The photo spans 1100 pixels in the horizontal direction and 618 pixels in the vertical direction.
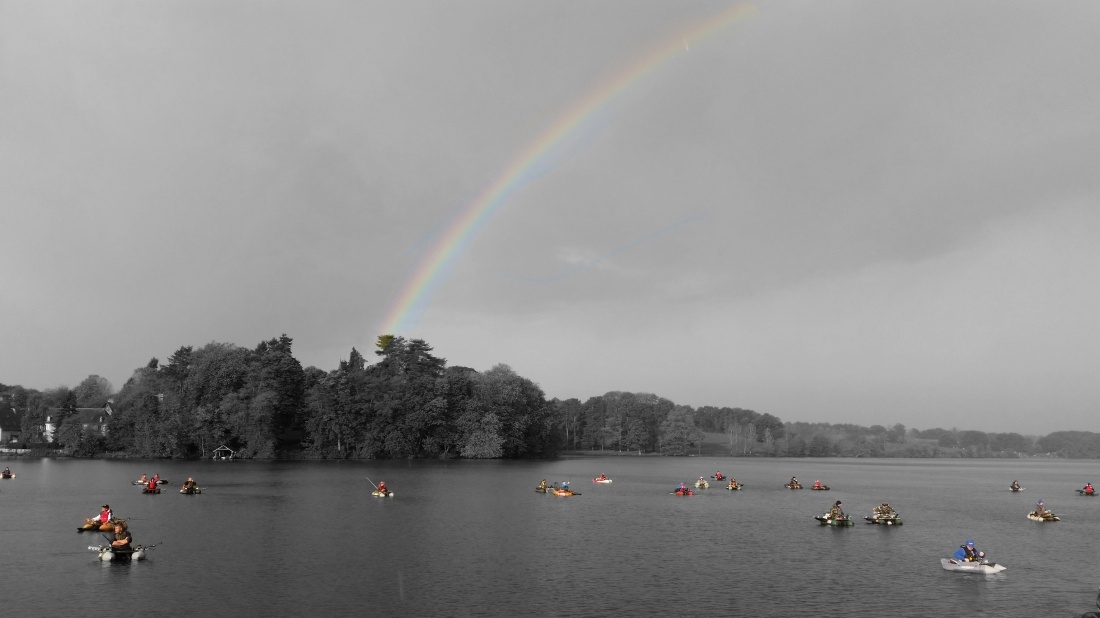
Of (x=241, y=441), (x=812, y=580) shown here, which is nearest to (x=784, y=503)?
(x=812, y=580)

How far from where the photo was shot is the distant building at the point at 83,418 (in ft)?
455

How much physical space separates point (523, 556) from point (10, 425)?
18202 cm

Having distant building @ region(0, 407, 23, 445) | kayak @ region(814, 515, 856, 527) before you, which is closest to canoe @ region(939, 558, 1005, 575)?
kayak @ region(814, 515, 856, 527)

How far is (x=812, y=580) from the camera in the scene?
3441 centimetres

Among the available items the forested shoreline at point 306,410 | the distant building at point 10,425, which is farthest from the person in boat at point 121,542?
the distant building at point 10,425

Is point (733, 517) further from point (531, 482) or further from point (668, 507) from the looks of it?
point (531, 482)

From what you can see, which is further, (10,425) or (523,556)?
(10,425)

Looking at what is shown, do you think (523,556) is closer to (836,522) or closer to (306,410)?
(836,522)

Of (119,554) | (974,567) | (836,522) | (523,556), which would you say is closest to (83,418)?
(119,554)

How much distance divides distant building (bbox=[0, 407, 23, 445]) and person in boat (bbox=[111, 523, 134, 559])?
163732mm

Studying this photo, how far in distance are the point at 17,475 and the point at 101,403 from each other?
339 feet

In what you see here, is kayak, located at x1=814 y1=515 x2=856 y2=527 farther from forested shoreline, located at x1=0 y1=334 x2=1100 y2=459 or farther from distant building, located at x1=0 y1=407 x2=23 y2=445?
distant building, located at x1=0 y1=407 x2=23 y2=445

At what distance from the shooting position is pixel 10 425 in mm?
171750

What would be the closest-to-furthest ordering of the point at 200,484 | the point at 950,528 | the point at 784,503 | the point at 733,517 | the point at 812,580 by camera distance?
the point at 812,580 → the point at 950,528 → the point at 733,517 → the point at 784,503 → the point at 200,484
